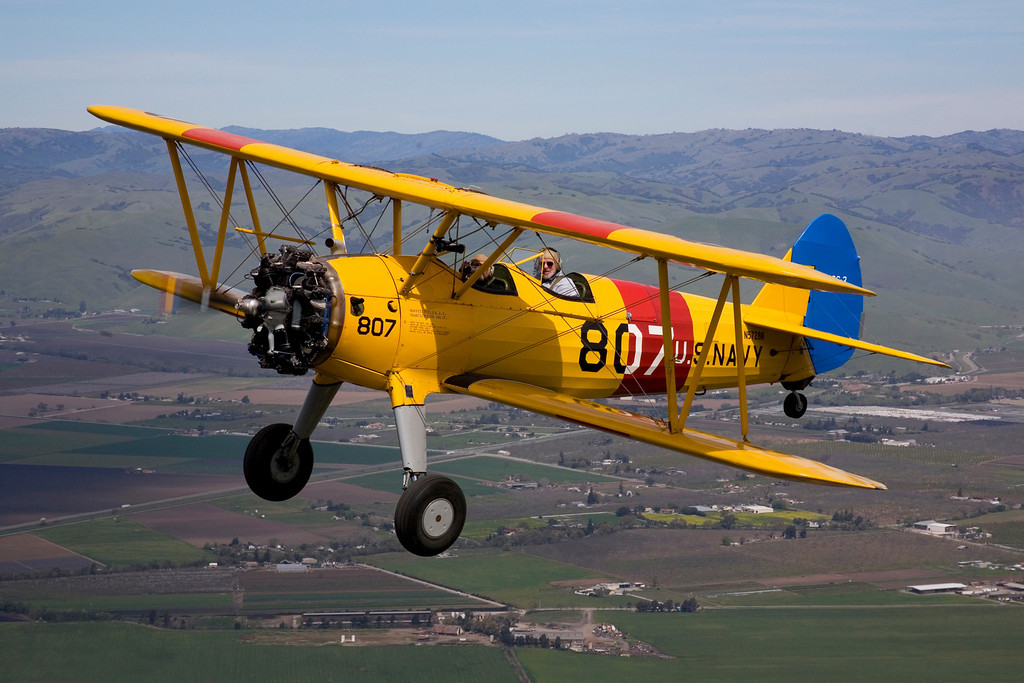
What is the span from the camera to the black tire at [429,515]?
1417cm

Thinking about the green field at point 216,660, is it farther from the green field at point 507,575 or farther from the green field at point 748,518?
the green field at point 748,518

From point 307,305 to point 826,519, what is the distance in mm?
102798

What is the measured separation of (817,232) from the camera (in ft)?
73.0

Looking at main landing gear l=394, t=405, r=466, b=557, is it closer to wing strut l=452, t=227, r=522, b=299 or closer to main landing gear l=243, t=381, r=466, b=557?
main landing gear l=243, t=381, r=466, b=557

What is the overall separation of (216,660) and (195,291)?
68.6 m

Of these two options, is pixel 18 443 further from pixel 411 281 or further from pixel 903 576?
pixel 411 281

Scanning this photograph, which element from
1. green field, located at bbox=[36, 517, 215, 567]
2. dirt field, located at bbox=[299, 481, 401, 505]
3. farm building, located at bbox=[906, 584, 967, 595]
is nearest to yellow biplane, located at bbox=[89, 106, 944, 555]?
farm building, located at bbox=[906, 584, 967, 595]

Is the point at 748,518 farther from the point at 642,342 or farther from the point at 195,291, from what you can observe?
the point at 195,291

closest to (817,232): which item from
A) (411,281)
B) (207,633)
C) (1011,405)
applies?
(411,281)

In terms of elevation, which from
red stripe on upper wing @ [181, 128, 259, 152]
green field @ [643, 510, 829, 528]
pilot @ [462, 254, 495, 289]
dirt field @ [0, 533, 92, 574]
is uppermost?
red stripe on upper wing @ [181, 128, 259, 152]

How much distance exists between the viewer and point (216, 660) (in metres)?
79.9

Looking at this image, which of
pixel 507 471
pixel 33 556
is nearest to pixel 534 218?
pixel 33 556

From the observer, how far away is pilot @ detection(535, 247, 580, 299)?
56.7 feet

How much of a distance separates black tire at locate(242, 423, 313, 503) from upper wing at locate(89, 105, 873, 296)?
3730 mm
